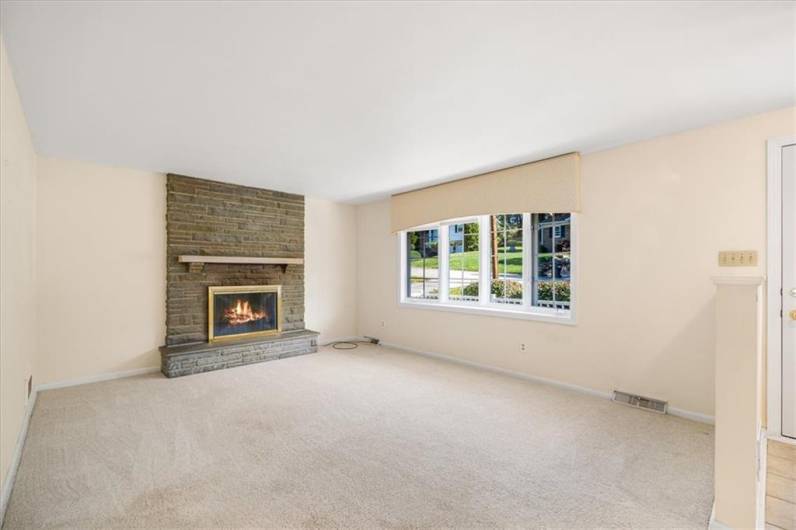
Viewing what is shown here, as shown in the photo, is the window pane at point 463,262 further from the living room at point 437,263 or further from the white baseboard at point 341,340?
the white baseboard at point 341,340

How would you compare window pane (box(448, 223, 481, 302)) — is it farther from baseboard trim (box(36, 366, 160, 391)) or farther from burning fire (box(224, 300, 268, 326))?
baseboard trim (box(36, 366, 160, 391))

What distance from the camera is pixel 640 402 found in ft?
10.7

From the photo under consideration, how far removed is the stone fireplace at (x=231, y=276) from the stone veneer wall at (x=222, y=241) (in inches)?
0.4

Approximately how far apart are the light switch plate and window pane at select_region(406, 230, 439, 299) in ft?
10.6

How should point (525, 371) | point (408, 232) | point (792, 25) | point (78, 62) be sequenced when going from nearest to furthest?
point (792, 25) → point (78, 62) → point (525, 371) → point (408, 232)

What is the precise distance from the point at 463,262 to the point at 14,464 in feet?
14.9

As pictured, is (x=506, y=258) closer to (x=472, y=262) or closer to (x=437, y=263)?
(x=472, y=262)

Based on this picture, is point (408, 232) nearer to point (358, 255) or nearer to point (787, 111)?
point (358, 255)

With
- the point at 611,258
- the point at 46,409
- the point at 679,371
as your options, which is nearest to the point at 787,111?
the point at 611,258

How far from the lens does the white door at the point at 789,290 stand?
8.68 ft

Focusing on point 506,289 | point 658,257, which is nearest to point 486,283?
point 506,289

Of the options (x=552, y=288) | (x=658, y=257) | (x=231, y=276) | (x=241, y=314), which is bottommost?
(x=241, y=314)

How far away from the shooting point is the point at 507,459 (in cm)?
241

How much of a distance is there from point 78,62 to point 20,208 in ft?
4.53
